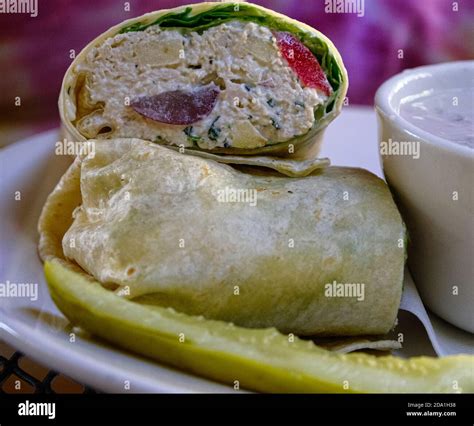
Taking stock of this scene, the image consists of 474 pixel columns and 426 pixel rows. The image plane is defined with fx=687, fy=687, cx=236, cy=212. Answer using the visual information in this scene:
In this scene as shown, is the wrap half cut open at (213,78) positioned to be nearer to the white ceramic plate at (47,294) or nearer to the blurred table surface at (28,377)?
the white ceramic plate at (47,294)

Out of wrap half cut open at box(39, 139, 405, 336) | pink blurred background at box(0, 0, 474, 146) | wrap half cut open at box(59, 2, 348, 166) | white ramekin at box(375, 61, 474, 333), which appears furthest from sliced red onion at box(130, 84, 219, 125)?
pink blurred background at box(0, 0, 474, 146)

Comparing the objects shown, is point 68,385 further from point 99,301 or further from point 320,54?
point 320,54

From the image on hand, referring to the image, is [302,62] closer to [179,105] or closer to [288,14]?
[179,105]

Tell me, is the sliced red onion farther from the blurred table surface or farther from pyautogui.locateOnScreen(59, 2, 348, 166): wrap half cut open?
the blurred table surface

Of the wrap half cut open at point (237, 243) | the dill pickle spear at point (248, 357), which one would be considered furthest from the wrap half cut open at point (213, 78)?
the dill pickle spear at point (248, 357)

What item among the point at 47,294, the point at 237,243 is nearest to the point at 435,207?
the point at 237,243
